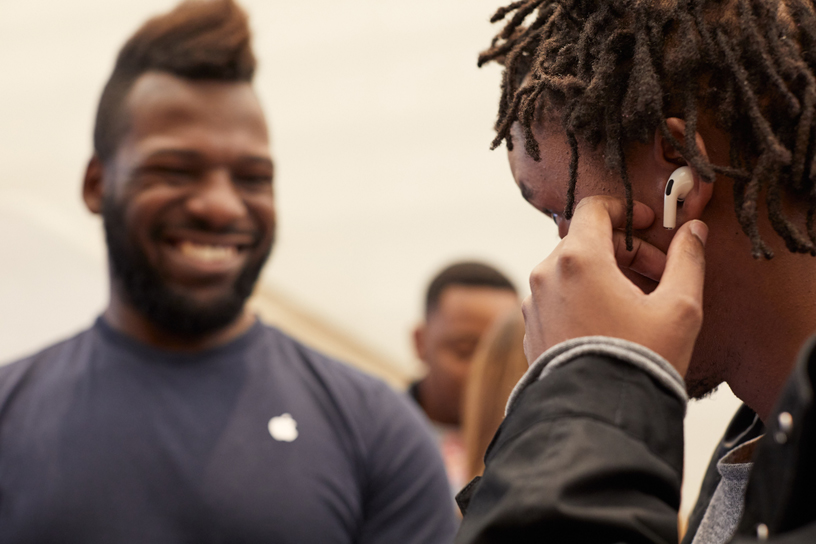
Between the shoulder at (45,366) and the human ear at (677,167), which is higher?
the human ear at (677,167)

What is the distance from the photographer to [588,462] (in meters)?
0.82

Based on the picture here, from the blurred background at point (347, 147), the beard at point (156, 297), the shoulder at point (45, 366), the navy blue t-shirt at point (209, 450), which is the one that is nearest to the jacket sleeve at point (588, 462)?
the navy blue t-shirt at point (209, 450)

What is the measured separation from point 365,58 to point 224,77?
4.51 m

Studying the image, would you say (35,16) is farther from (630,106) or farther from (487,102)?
(630,106)

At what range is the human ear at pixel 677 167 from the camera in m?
1.04

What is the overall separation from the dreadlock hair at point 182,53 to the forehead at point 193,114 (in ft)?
0.10

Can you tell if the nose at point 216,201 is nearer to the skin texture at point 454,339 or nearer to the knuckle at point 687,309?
the knuckle at point 687,309

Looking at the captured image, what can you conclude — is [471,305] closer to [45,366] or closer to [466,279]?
[466,279]

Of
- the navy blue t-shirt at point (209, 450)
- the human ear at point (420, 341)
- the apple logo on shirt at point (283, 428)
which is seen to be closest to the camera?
the navy blue t-shirt at point (209, 450)

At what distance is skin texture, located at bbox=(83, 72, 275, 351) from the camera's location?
6.44 ft

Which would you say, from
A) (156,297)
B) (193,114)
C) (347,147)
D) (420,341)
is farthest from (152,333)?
(347,147)

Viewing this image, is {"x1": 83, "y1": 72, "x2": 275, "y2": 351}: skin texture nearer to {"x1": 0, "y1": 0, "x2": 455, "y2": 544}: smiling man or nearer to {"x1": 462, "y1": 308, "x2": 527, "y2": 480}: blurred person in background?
{"x1": 0, "y1": 0, "x2": 455, "y2": 544}: smiling man

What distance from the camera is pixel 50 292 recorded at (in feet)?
17.1

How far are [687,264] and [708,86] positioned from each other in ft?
0.82
